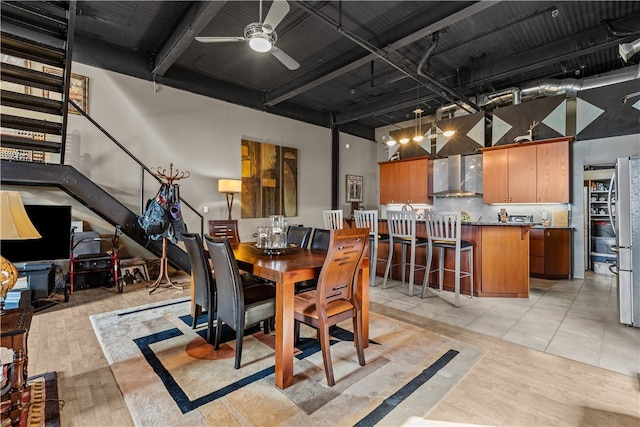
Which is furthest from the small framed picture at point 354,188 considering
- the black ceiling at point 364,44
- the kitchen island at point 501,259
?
the kitchen island at point 501,259

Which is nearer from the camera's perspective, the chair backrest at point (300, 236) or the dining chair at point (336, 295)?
the dining chair at point (336, 295)

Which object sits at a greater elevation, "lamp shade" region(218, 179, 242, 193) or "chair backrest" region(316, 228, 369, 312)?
"lamp shade" region(218, 179, 242, 193)

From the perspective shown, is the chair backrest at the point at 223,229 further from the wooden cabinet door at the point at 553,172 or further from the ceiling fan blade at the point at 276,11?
the wooden cabinet door at the point at 553,172

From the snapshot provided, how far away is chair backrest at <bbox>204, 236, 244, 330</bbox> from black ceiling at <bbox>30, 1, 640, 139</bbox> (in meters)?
2.89

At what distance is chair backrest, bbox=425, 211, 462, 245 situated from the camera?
3.71 m

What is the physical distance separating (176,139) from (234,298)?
4.33m

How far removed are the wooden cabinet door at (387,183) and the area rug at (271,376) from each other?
544 centimetres

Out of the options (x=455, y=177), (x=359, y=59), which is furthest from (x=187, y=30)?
(x=455, y=177)

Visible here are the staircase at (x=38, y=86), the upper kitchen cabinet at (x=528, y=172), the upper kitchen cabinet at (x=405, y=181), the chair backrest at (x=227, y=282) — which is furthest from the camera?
the upper kitchen cabinet at (x=405, y=181)

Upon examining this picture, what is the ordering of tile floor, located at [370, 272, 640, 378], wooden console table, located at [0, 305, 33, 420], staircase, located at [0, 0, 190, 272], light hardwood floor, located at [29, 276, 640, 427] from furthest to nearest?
staircase, located at [0, 0, 190, 272] < tile floor, located at [370, 272, 640, 378] < light hardwood floor, located at [29, 276, 640, 427] < wooden console table, located at [0, 305, 33, 420]

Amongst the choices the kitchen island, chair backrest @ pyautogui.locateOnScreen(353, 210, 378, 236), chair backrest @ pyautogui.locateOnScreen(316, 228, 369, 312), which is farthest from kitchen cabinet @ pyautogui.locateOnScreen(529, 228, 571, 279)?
chair backrest @ pyautogui.locateOnScreen(316, 228, 369, 312)

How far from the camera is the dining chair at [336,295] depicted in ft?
6.47

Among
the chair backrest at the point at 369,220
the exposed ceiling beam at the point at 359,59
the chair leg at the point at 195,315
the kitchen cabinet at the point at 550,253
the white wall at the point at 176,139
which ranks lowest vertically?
the chair leg at the point at 195,315

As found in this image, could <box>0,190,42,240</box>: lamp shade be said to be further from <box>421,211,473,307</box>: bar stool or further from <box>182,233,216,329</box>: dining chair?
<box>421,211,473,307</box>: bar stool
